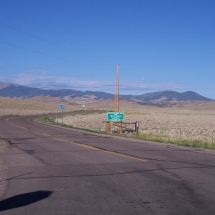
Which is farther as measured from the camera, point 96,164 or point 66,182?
→ point 96,164

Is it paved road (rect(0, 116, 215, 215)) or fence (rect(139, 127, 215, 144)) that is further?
fence (rect(139, 127, 215, 144))

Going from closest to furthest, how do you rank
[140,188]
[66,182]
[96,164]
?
1. [140,188]
2. [66,182]
3. [96,164]

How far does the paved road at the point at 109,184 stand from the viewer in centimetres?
892

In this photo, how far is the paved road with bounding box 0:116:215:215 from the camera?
8920 millimetres

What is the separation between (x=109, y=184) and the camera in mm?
11578

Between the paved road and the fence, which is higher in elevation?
the paved road

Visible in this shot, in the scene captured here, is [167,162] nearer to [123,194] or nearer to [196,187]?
[196,187]

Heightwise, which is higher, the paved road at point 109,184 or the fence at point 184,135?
the paved road at point 109,184

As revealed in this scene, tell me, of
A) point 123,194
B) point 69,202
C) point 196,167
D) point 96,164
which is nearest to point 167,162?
point 196,167

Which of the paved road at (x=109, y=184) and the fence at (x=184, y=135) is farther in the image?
the fence at (x=184, y=135)

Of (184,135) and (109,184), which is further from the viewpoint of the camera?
(184,135)

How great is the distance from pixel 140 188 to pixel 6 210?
365cm

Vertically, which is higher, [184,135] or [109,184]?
[109,184]

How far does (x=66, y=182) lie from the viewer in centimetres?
1186
